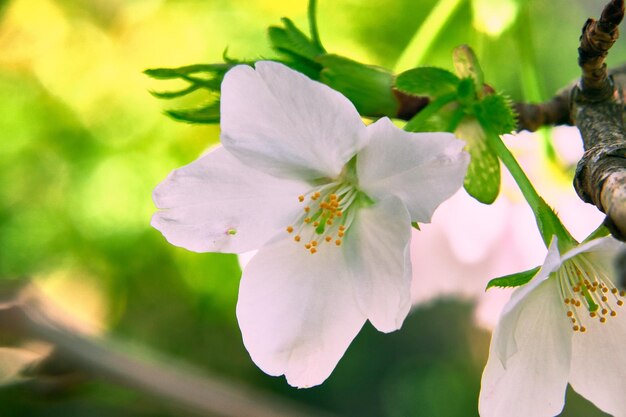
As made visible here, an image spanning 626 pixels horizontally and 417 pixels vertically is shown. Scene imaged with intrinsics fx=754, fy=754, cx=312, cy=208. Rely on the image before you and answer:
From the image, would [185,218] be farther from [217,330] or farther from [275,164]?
[217,330]

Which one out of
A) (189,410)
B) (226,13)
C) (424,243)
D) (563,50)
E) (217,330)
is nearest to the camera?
(189,410)

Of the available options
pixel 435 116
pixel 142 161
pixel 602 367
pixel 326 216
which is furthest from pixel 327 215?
pixel 142 161

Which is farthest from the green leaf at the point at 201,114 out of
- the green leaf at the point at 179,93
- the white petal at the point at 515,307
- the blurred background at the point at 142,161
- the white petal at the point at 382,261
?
the blurred background at the point at 142,161

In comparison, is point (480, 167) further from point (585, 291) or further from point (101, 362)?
point (101, 362)

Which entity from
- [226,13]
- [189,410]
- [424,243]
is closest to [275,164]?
[189,410]

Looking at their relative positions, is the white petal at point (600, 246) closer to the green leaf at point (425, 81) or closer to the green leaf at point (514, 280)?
the green leaf at point (514, 280)

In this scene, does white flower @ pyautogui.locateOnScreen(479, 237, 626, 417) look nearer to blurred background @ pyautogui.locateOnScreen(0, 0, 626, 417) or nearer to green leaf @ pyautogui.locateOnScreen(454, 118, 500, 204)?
green leaf @ pyautogui.locateOnScreen(454, 118, 500, 204)

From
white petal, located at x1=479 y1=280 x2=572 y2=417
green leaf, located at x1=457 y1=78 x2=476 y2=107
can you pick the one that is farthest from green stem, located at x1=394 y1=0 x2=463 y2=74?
white petal, located at x1=479 y1=280 x2=572 y2=417
